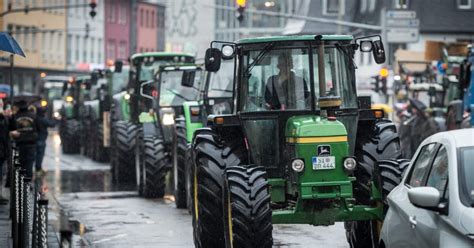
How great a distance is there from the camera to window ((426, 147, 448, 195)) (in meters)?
9.98

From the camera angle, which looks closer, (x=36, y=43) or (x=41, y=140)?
(x=41, y=140)

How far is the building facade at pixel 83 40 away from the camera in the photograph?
112 m

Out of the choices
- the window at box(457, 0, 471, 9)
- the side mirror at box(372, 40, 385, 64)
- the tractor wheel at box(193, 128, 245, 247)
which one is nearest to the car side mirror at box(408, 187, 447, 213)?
the tractor wheel at box(193, 128, 245, 247)

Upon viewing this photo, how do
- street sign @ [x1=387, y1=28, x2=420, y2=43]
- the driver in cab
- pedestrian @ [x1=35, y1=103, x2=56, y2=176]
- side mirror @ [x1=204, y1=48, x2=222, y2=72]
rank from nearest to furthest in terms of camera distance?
the driver in cab → side mirror @ [x1=204, y1=48, x2=222, y2=72] → pedestrian @ [x1=35, y1=103, x2=56, y2=176] → street sign @ [x1=387, y1=28, x2=420, y2=43]

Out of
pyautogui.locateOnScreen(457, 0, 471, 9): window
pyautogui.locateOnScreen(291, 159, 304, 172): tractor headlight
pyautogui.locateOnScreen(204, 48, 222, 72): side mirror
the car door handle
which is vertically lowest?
the car door handle

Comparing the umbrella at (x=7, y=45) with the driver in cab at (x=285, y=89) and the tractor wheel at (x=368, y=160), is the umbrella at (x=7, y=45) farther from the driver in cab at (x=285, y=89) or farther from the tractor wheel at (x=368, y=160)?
the tractor wheel at (x=368, y=160)

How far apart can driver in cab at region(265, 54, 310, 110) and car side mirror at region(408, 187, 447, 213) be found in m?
5.64

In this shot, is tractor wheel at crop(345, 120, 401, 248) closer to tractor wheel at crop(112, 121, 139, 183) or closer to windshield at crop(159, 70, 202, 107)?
windshield at crop(159, 70, 202, 107)

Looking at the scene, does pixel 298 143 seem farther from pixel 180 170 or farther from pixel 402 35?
pixel 402 35

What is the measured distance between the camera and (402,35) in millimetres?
48688

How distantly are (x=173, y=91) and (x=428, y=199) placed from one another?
1934 cm

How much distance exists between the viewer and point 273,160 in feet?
49.0

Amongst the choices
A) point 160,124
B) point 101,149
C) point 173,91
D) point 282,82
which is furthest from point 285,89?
point 101,149

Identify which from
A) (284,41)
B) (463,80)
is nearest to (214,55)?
(284,41)
